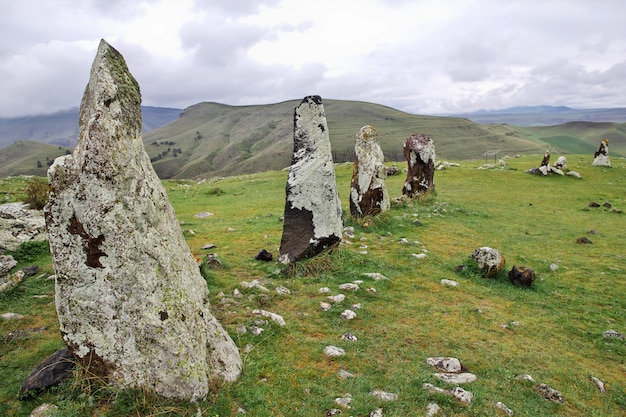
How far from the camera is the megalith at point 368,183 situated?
16.6 m

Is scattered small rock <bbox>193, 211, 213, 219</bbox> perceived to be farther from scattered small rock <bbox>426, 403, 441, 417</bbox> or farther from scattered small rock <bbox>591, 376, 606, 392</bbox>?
scattered small rock <bbox>591, 376, 606, 392</bbox>

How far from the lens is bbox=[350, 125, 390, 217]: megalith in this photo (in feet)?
54.4

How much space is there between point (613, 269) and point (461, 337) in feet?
27.2

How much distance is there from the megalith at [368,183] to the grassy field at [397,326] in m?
0.76

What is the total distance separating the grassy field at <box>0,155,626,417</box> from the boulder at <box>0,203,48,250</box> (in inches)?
20.4

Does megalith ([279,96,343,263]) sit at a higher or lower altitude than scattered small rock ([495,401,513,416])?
higher

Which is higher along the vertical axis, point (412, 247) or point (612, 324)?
point (412, 247)

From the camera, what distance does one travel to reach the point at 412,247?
44.1 ft

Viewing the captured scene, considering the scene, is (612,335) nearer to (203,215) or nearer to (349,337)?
(349,337)

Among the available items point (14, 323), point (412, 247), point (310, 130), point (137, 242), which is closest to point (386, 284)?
point (412, 247)

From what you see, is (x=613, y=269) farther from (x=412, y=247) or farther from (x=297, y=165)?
(x=297, y=165)

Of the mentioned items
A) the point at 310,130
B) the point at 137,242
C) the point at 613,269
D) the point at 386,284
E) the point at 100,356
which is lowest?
the point at 613,269

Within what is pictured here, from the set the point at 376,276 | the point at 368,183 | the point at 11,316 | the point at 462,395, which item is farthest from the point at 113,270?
the point at 368,183

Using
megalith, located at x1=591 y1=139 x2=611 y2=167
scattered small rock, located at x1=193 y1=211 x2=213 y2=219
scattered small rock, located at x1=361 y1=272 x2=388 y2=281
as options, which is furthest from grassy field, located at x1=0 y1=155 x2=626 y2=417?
megalith, located at x1=591 y1=139 x2=611 y2=167
